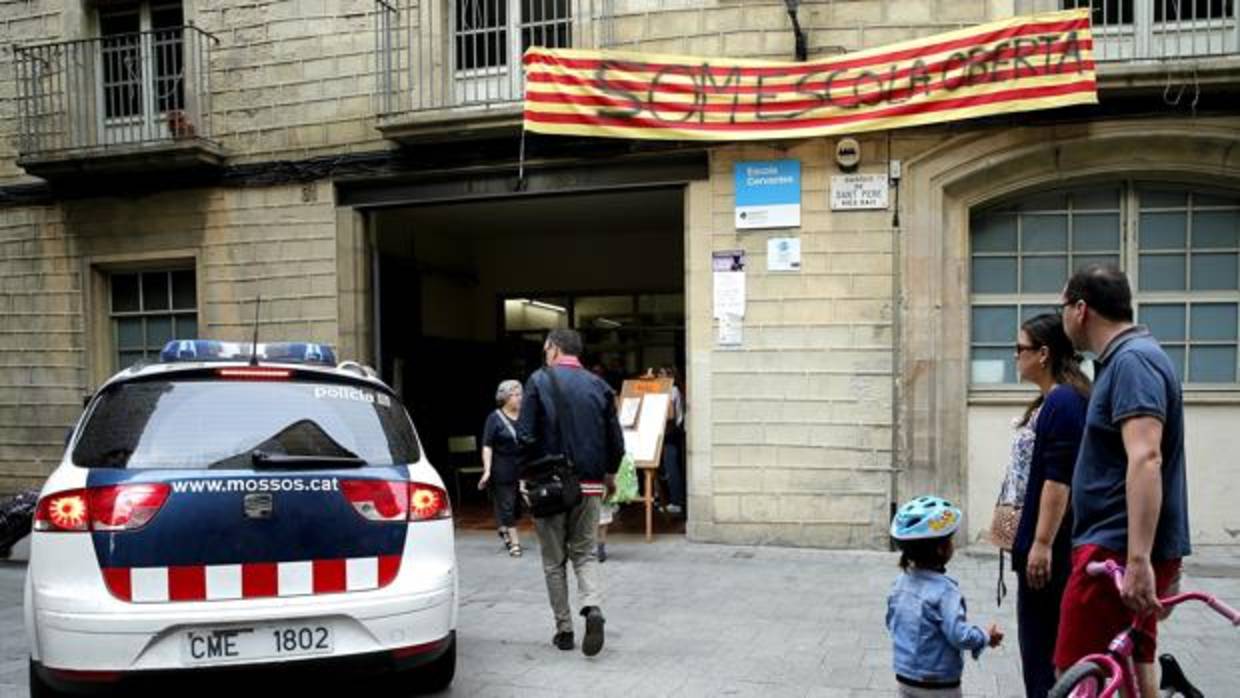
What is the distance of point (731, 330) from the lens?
28.6ft

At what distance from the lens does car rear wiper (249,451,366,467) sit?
3.94 m

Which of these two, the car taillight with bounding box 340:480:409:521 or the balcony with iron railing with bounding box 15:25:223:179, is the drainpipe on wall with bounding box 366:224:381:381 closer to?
the balcony with iron railing with bounding box 15:25:223:179

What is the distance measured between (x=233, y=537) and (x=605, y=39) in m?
6.56

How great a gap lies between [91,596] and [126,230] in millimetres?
8295

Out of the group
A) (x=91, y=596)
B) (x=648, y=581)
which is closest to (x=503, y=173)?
(x=648, y=581)

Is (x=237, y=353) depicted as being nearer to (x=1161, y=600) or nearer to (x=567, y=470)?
(x=567, y=470)

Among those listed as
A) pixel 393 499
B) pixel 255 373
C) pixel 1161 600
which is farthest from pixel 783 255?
pixel 1161 600

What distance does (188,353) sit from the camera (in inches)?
184

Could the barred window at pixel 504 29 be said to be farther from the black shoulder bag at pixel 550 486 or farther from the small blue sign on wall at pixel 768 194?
the black shoulder bag at pixel 550 486

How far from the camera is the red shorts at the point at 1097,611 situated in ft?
10.2

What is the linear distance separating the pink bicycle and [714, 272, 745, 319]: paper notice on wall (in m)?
5.71

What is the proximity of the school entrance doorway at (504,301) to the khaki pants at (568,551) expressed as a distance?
6.17 metres

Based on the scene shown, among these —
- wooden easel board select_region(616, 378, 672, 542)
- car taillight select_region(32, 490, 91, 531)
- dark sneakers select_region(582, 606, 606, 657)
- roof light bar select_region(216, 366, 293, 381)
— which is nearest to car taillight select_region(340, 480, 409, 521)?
roof light bar select_region(216, 366, 293, 381)

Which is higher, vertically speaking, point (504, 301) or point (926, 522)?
point (504, 301)
